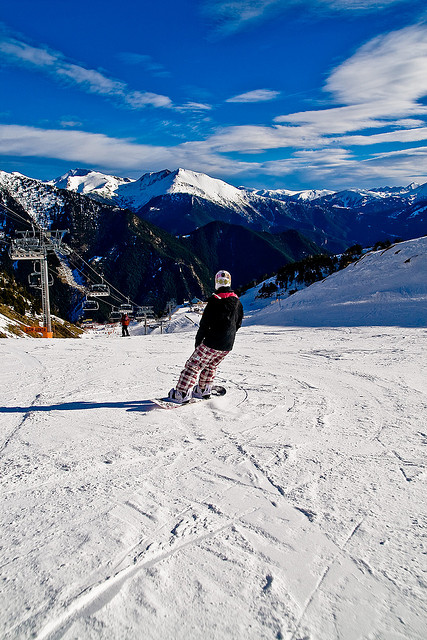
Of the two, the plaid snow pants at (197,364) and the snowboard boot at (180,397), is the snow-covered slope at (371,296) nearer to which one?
the plaid snow pants at (197,364)

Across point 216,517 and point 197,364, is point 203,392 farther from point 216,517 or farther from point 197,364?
point 216,517

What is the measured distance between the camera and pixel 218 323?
5852mm

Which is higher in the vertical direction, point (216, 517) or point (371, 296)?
point (371, 296)

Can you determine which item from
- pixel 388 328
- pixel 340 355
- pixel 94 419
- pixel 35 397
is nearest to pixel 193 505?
pixel 94 419

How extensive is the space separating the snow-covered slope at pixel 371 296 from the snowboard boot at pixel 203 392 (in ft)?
39.4

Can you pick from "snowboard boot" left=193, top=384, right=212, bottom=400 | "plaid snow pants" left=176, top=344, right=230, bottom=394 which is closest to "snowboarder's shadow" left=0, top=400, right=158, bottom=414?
"plaid snow pants" left=176, top=344, right=230, bottom=394

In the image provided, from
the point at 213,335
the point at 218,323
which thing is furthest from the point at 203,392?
the point at 218,323

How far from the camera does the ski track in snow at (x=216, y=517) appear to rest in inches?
77.6

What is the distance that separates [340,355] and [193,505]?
7.56 m

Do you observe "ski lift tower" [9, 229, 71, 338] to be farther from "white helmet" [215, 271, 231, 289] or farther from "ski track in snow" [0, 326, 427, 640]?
"ski track in snow" [0, 326, 427, 640]

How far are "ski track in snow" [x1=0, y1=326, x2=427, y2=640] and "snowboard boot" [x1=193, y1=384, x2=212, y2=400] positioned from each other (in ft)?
0.99

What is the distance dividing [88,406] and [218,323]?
2.24 meters

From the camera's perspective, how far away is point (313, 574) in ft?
7.32

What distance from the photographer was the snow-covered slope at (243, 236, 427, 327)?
17.1 m
